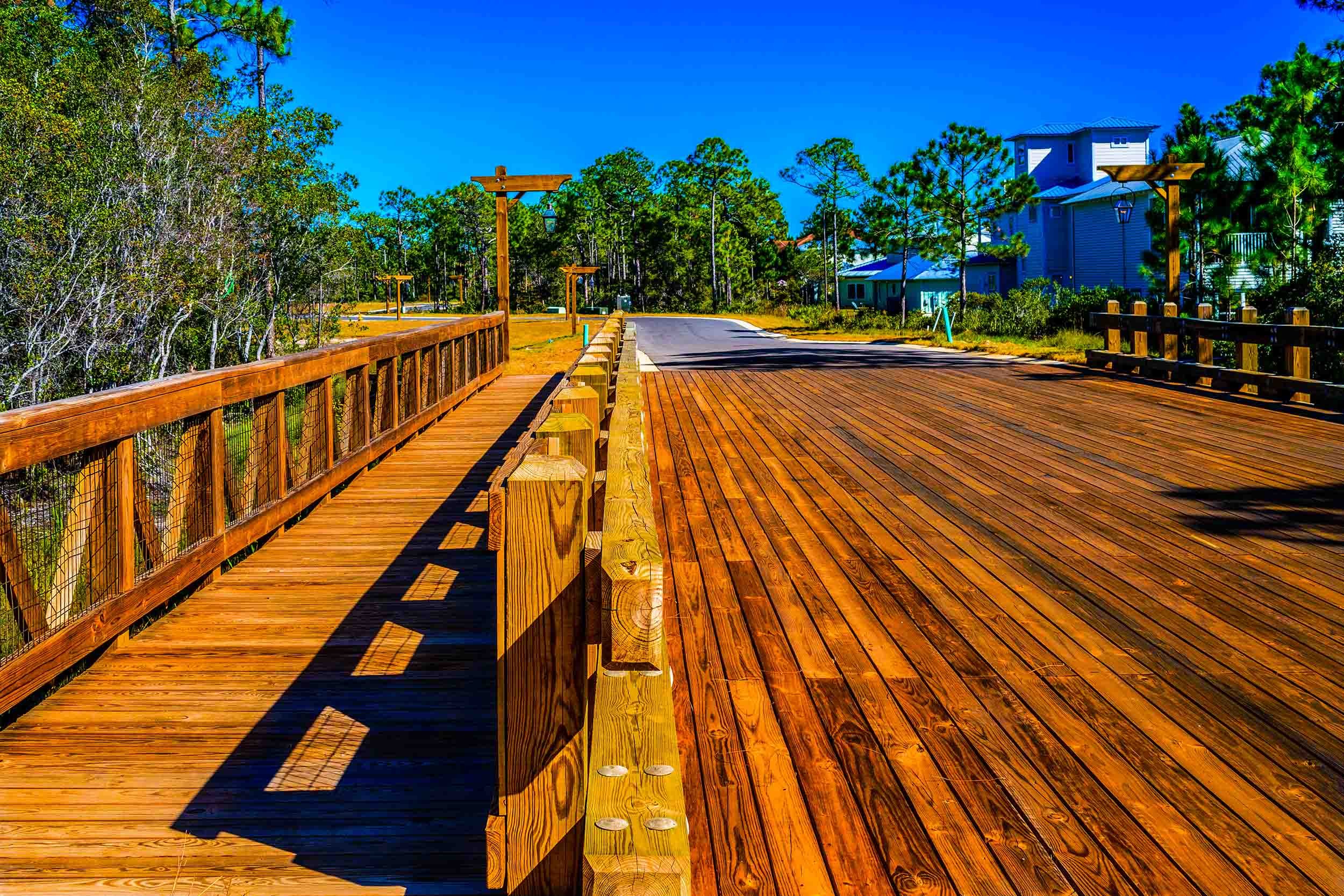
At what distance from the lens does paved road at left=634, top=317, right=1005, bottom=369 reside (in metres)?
17.0

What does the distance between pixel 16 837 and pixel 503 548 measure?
4.96 feet

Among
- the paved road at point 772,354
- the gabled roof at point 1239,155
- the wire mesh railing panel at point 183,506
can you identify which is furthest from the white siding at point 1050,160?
the wire mesh railing panel at point 183,506

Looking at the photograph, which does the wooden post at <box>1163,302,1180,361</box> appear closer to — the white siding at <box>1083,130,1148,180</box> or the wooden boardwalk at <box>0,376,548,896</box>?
the wooden boardwalk at <box>0,376,548,896</box>

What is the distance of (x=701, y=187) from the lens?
215 feet

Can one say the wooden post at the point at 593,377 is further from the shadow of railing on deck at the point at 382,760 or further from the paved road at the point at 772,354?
the paved road at the point at 772,354

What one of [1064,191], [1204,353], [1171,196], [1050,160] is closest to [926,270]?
[1050,160]

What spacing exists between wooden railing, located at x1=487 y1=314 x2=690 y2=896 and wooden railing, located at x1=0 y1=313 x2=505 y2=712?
1.81m

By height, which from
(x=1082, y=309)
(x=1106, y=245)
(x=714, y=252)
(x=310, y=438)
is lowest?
(x=310, y=438)

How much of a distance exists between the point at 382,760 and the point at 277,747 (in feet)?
1.06

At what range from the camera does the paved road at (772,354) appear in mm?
17000

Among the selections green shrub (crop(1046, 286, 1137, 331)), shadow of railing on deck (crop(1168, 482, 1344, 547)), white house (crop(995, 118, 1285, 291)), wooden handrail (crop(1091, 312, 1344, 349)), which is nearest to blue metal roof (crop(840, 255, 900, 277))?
white house (crop(995, 118, 1285, 291))

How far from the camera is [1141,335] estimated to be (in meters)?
13.0

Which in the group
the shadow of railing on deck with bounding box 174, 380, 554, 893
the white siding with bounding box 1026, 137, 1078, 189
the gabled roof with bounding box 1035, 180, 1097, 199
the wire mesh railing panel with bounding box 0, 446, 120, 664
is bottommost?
the shadow of railing on deck with bounding box 174, 380, 554, 893

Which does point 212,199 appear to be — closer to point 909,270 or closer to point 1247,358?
point 1247,358
